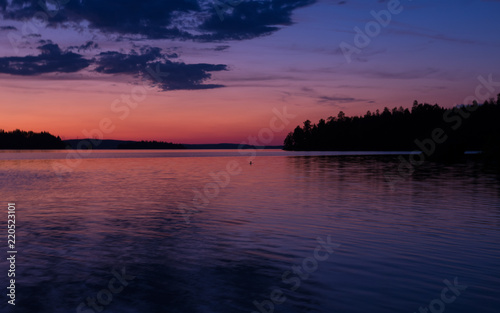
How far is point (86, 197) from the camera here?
1246 inches

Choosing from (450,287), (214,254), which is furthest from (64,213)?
(450,287)

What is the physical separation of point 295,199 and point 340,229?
11.0m

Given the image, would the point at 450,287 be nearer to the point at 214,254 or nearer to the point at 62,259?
Answer: the point at 214,254

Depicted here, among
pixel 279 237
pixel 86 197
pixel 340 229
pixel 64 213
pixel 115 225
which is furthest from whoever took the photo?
pixel 86 197

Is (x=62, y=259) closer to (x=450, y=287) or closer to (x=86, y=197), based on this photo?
(x=450, y=287)

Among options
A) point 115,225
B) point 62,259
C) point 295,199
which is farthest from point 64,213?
point 295,199

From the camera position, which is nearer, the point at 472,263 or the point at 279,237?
the point at 472,263

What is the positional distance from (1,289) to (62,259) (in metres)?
3.02

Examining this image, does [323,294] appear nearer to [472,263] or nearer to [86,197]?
[472,263]

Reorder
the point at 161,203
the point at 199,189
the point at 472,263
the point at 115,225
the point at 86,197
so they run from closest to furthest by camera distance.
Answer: the point at 472,263, the point at 115,225, the point at 161,203, the point at 86,197, the point at 199,189

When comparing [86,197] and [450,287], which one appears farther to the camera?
[86,197]

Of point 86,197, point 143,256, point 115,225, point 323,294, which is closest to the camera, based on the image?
point 323,294

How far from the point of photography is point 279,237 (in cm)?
1717

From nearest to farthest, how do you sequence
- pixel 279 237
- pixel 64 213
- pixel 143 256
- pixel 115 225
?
pixel 143 256 < pixel 279 237 < pixel 115 225 < pixel 64 213
